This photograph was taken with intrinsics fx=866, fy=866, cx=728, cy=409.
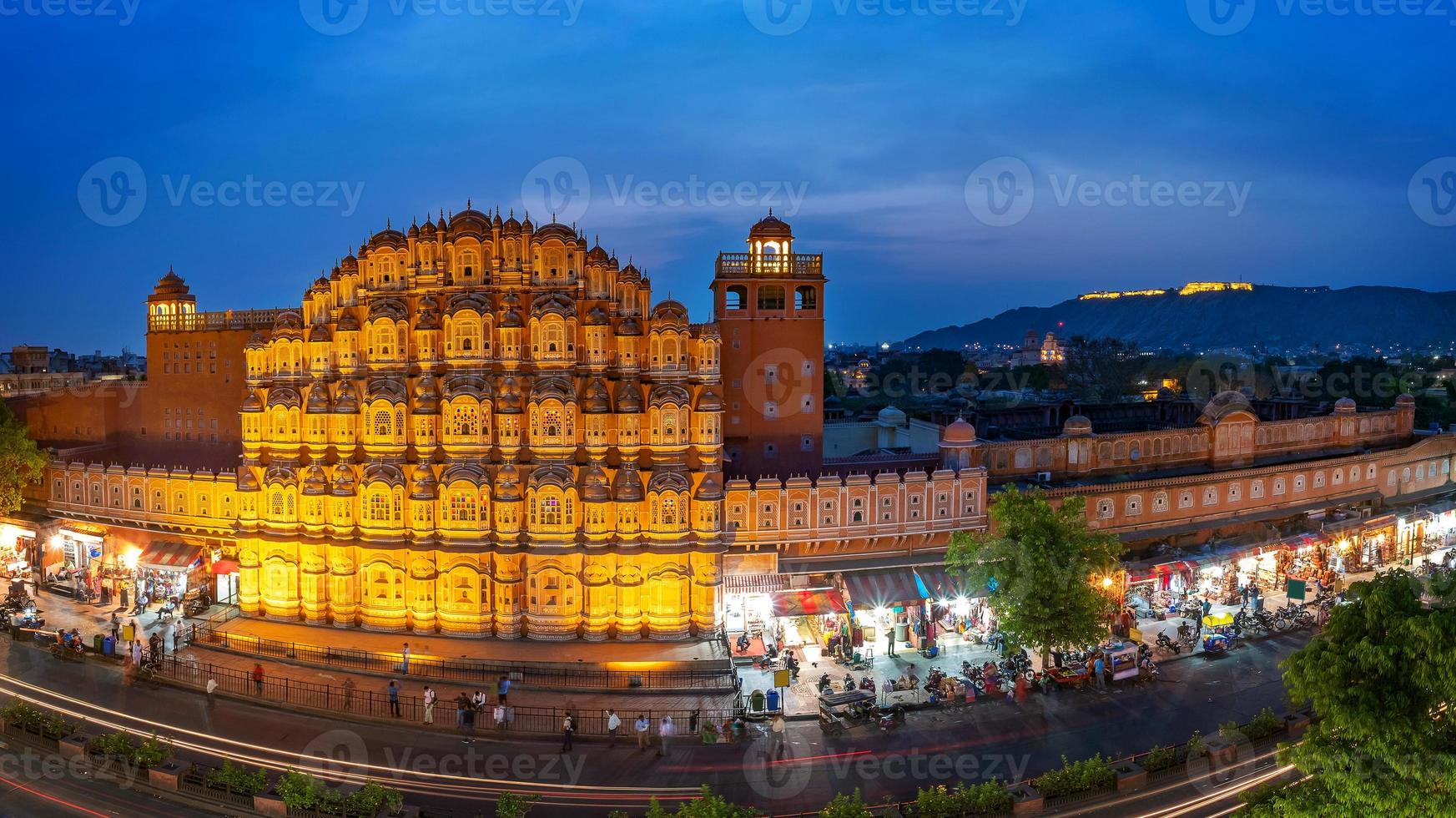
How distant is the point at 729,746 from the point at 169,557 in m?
28.3

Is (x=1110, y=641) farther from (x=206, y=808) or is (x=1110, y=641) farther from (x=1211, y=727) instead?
(x=206, y=808)

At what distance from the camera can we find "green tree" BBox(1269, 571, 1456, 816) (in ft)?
48.8

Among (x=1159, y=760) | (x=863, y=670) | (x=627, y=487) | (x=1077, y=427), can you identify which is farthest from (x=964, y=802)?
(x=1077, y=427)

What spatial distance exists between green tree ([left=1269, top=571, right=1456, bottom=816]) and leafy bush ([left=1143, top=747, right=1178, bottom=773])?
7.18m

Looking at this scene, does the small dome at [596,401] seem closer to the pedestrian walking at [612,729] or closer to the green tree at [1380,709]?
the pedestrian walking at [612,729]

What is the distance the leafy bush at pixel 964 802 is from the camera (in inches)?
818

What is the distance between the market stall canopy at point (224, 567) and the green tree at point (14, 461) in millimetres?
11840

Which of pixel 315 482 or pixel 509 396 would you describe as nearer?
pixel 509 396

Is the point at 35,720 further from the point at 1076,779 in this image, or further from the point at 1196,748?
the point at 1196,748

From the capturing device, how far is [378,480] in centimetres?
3481

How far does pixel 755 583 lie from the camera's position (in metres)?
34.9

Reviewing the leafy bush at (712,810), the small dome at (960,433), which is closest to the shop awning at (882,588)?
the small dome at (960,433)

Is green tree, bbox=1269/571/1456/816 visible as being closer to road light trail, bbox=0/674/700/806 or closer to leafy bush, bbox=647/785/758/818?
leafy bush, bbox=647/785/758/818

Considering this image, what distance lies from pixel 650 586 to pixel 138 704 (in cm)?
1786
